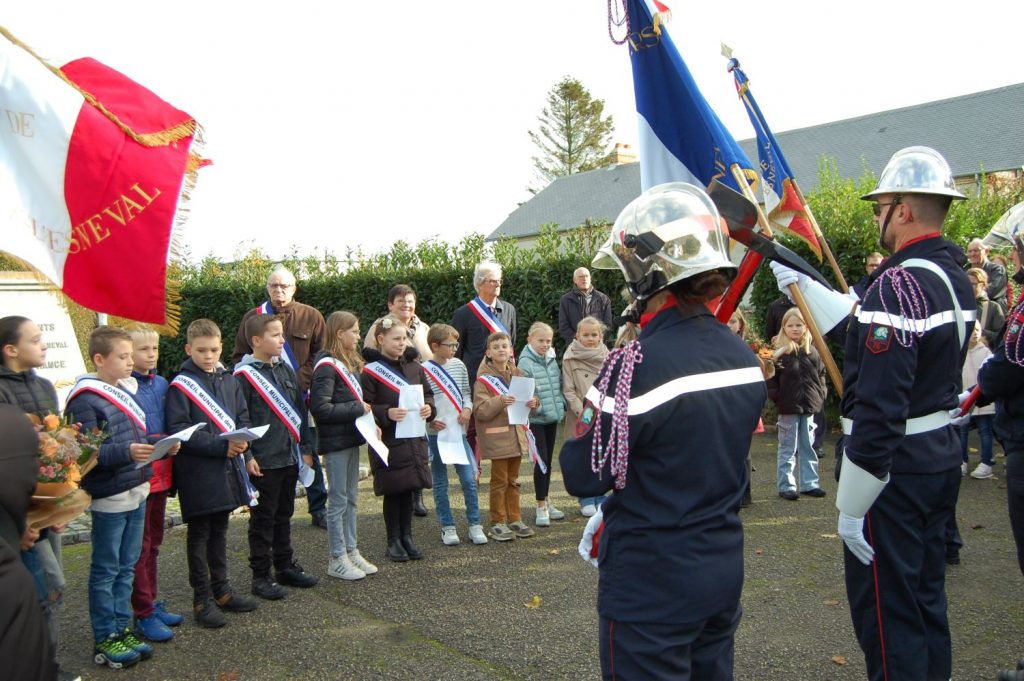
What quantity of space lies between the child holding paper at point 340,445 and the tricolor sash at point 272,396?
0.25 m

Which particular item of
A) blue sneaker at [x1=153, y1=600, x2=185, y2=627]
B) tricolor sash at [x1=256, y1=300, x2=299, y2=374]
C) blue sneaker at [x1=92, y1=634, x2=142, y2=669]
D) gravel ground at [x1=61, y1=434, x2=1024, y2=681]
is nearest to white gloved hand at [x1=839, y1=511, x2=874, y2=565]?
gravel ground at [x1=61, y1=434, x2=1024, y2=681]

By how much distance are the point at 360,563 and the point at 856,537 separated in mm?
3739

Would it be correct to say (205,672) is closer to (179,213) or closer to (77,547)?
(179,213)

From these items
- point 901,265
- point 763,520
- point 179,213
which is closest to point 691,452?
point 901,265

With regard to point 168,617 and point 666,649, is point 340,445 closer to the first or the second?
point 168,617

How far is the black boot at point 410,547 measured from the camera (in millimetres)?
6371

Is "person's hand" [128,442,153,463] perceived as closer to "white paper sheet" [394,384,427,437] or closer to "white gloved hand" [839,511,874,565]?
"white paper sheet" [394,384,427,437]

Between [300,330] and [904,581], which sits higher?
[300,330]

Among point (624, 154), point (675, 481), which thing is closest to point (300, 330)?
point (675, 481)

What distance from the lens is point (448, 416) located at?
6.82 m

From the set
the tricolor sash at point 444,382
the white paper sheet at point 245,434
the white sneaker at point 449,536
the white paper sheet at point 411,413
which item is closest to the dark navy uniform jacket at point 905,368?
the white paper sheet at point 245,434

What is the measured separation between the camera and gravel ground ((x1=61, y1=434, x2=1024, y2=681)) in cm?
442

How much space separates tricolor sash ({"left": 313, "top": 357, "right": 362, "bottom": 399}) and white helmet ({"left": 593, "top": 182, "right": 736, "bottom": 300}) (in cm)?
366

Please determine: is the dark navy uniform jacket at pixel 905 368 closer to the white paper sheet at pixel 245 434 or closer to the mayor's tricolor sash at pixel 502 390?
the white paper sheet at pixel 245 434
